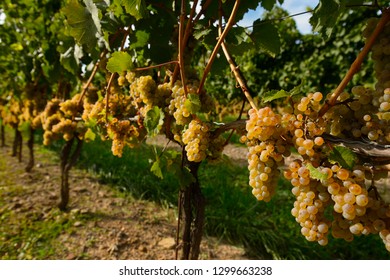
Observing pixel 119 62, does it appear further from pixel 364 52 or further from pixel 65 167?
pixel 65 167

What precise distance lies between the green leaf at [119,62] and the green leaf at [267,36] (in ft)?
1.90

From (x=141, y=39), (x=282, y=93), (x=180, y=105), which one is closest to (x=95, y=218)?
(x=141, y=39)

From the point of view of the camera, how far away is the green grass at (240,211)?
120 inches

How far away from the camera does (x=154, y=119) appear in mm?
1418

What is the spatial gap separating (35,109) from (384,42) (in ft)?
13.6

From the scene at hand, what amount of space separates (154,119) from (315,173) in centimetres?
80

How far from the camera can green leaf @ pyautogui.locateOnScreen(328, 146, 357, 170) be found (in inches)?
32.6

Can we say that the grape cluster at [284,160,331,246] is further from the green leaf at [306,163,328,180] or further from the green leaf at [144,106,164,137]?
the green leaf at [144,106,164,137]

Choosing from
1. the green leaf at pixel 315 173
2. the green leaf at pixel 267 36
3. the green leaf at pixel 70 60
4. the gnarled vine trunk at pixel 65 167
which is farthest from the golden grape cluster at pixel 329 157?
the gnarled vine trunk at pixel 65 167

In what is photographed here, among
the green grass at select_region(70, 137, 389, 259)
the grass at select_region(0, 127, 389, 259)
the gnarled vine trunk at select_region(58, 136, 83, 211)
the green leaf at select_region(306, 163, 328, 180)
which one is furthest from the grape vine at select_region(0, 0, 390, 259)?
the gnarled vine trunk at select_region(58, 136, 83, 211)

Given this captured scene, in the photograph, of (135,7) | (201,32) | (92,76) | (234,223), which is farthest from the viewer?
(234,223)
